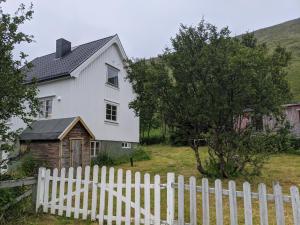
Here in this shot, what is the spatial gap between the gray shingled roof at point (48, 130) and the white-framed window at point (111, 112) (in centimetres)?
455

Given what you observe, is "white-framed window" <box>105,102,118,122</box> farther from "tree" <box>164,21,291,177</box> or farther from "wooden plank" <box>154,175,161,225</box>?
"wooden plank" <box>154,175,161,225</box>

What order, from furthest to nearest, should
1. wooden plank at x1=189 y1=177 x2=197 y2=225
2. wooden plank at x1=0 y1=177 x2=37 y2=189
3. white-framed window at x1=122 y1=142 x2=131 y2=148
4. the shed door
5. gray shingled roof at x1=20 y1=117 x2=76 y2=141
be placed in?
white-framed window at x1=122 y1=142 x2=131 y2=148 → the shed door → gray shingled roof at x1=20 y1=117 x2=76 y2=141 → wooden plank at x1=0 y1=177 x2=37 y2=189 → wooden plank at x1=189 y1=177 x2=197 y2=225

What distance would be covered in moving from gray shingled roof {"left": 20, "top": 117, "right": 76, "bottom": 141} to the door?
1.00m

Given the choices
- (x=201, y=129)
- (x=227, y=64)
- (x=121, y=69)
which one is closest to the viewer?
(x=227, y=64)

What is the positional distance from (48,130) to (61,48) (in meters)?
9.32

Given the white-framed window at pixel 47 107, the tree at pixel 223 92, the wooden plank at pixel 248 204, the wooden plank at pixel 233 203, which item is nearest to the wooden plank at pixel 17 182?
the wooden plank at pixel 233 203

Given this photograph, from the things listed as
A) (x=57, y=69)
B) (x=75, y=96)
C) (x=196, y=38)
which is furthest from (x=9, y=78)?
(x=57, y=69)

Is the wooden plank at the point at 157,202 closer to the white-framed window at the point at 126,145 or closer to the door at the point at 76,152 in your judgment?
the door at the point at 76,152

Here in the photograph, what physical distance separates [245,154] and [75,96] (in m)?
11.9

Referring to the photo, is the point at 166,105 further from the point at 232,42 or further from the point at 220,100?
the point at 232,42

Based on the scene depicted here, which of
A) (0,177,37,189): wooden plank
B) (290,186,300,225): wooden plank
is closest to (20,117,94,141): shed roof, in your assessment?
(0,177,37,189): wooden plank

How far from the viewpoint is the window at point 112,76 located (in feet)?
76.0

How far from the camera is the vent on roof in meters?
24.2

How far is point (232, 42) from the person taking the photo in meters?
13.1
